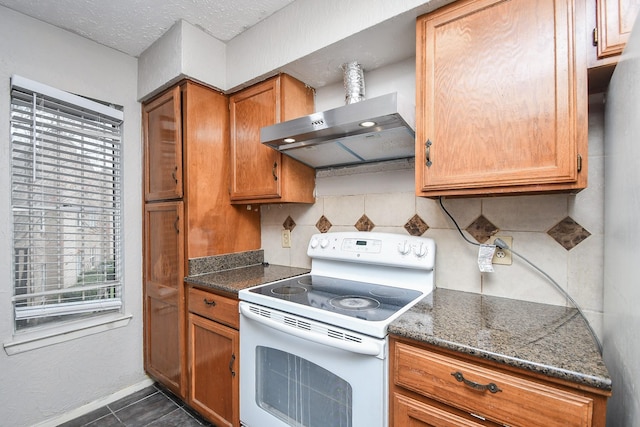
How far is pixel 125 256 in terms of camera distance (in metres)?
1.95

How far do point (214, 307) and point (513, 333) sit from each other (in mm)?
1349

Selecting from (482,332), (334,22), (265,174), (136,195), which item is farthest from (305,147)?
(136,195)

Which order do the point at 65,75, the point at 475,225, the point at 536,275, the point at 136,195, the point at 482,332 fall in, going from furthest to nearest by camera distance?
the point at 136,195 < the point at 65,75 < the point at 475,225 < the point at 536,275 < the point at 482,332

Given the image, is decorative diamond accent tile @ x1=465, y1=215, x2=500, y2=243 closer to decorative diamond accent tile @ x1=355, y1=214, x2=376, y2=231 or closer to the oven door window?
decorative diamond accent tile @ x1=355, y1=214, x2=376, y2=231

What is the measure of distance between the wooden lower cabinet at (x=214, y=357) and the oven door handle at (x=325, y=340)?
9.8 inches

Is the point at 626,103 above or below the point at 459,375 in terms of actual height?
above

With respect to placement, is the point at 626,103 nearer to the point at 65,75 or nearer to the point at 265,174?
the point at 265,174

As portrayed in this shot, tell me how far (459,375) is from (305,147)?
1.20 metres

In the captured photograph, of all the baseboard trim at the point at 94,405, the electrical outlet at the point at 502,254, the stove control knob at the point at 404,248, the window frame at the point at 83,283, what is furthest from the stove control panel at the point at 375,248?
the baseboard trim at the point at 94,405

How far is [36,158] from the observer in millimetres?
1583

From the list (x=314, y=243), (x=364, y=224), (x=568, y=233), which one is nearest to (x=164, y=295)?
(x=314, y=243)

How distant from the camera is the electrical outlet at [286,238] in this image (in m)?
2.02

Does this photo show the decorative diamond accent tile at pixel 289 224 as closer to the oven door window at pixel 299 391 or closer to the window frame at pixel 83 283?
the oven door window at pixel 299 391

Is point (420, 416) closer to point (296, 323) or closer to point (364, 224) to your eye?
point (296, 323)
